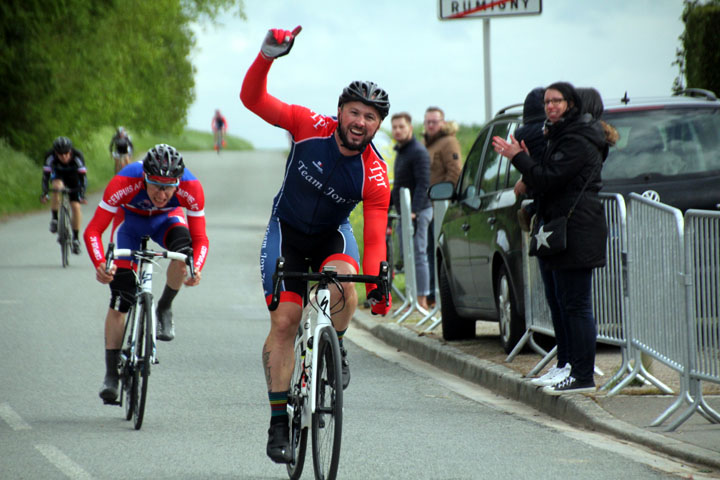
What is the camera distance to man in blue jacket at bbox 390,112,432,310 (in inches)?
550

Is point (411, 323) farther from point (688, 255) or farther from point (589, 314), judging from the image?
point (688, 255)

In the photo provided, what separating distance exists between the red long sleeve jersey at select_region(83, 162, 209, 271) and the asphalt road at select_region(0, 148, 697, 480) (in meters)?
1.16

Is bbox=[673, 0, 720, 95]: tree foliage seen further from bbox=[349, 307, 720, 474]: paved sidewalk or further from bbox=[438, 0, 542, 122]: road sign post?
bbox=[349, 307, 720, 474]: paved sidewalk

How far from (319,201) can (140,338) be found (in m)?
2.27

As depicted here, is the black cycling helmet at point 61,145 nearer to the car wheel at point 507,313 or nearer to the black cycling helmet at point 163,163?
the car wheel at point 507,313

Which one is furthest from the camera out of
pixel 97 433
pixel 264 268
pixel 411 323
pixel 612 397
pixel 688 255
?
pixel 411 323

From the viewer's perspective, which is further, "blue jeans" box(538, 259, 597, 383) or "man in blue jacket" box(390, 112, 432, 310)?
"man in blue jacket" box(390, 112, 432, 310)

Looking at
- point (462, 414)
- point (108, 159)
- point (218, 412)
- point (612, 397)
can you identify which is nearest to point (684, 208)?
point (612, 397)

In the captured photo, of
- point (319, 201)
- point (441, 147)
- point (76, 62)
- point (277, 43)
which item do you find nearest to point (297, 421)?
point (319, 201)

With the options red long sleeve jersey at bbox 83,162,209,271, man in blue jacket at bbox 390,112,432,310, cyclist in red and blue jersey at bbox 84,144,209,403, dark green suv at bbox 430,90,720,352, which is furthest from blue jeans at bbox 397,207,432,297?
red long sleeve jersey at bbox 83,162,209,271

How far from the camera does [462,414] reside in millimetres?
8570

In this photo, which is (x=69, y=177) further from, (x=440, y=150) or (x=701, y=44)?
(x=701, y=44)

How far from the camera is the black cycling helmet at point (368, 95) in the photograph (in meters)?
6.20

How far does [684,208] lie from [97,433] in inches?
179
